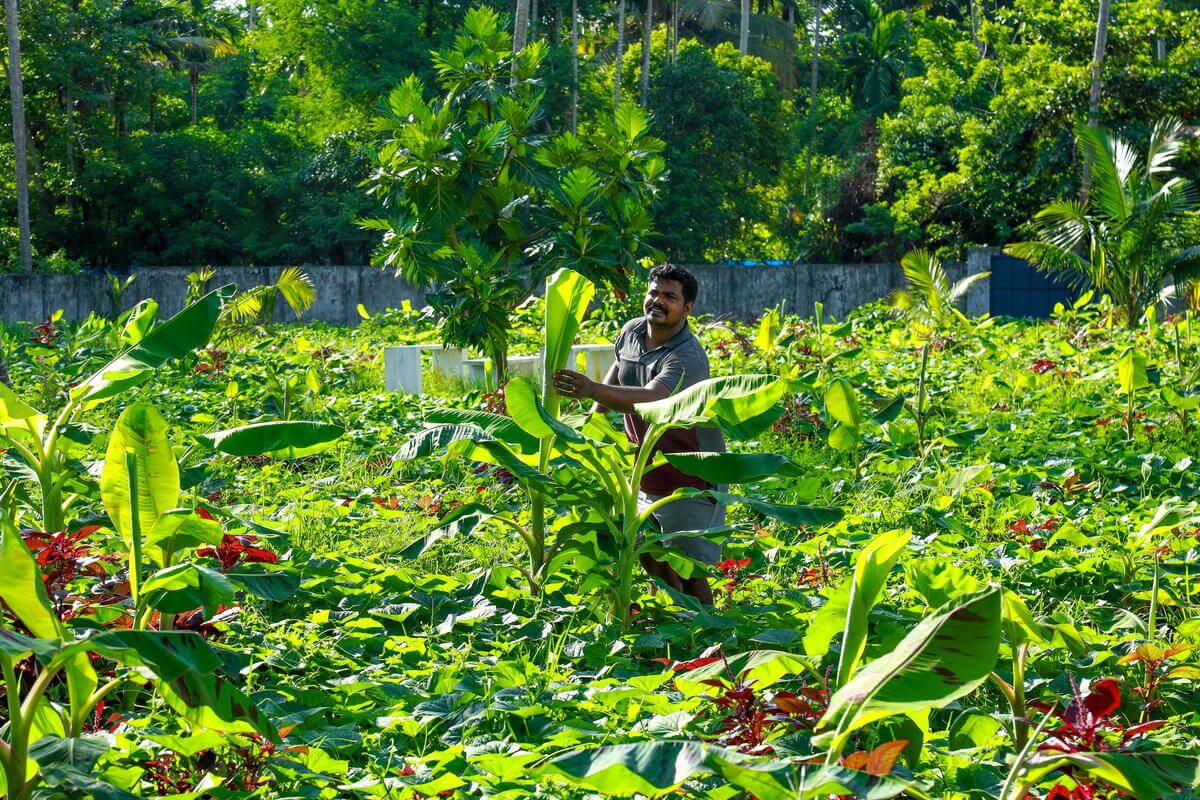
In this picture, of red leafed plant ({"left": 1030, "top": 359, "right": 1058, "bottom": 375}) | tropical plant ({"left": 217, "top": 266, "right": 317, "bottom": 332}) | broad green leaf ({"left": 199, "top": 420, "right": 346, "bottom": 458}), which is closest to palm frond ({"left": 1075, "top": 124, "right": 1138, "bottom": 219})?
red leafed plant ({"left": 1030, "top": 359, "right": 1058, "bottom": 375})

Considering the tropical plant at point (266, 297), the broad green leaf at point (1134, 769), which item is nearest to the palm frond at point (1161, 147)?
the tropical plant at point (266, 297)

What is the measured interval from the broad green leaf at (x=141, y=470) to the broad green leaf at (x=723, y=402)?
1459 mm

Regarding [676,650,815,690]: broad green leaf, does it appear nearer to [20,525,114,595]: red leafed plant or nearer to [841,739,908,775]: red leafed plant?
[841,739,908,775]: red leafed plant

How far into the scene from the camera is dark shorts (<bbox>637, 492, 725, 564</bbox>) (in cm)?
466

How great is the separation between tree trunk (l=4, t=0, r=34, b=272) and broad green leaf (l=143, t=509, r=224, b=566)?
18.8 meters

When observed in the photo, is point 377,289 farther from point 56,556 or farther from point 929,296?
point 56,556

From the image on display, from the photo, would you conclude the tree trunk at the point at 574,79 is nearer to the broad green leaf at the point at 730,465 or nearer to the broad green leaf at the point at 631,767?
the broad green leaf at the point at 730,465

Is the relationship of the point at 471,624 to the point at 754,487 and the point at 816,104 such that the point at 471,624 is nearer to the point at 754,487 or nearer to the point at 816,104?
the point at 754,487

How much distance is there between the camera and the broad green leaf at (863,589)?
2.41 metres

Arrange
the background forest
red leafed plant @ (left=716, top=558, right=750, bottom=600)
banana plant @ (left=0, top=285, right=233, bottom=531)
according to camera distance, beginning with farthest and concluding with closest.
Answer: the background forest, red leafed plant @ (left=716, top=558, right=750, bottom=600), banana plant @ (left=0, top=285, right=233, bottom=531)

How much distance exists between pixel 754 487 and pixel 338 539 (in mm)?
2244

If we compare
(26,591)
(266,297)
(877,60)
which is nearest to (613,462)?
(26,591)

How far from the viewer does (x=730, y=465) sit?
3.84 m

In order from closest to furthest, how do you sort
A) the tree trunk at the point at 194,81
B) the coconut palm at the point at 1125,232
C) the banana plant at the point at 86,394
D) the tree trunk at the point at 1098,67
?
the banana plant at the point at 86,394 → the coconut palm at the point at 1125,232 → the tree trunk at the point at 1098,67 → the tree trunk at the point at 194,81
